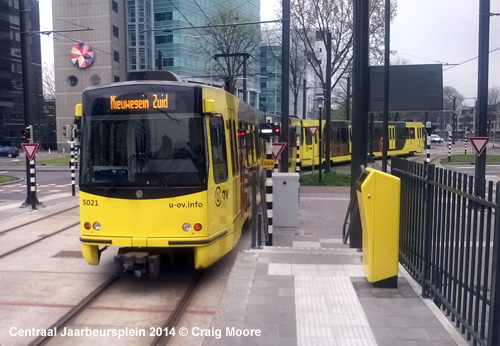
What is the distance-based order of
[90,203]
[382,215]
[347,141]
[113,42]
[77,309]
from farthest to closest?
[113,42]
[347,141]
[90,203]
[77,309]
[382,215]

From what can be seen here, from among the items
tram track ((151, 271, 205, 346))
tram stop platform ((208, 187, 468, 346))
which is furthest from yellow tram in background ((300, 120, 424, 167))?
tram track ((151, 271, 205, 346))

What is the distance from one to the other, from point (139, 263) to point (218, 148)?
6.61 ft

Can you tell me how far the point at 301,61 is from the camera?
136 ft

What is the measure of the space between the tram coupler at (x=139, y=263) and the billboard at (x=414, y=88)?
16.2 ft

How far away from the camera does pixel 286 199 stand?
12789 mm

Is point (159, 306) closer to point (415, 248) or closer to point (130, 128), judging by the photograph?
point (130, 128)

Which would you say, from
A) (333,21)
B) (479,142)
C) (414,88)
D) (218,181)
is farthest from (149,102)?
(333,21)

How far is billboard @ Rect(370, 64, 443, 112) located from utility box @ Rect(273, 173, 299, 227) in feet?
10.1

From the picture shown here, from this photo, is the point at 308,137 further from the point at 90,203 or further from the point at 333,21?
the point at 90,203

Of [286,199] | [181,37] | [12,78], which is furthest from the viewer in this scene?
[12,78]

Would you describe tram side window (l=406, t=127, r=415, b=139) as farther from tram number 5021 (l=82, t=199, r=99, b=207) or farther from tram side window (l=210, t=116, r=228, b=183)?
tram number 5021 (l=82, t=199, r=99, b=207)

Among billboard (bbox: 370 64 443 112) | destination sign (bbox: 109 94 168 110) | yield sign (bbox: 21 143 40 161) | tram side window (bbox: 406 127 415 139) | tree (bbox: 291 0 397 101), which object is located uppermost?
tree (bbox: 291 0 397 101)

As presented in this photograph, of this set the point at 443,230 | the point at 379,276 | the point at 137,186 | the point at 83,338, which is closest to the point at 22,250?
the point at 137,186

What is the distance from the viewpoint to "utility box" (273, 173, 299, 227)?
12633mm
